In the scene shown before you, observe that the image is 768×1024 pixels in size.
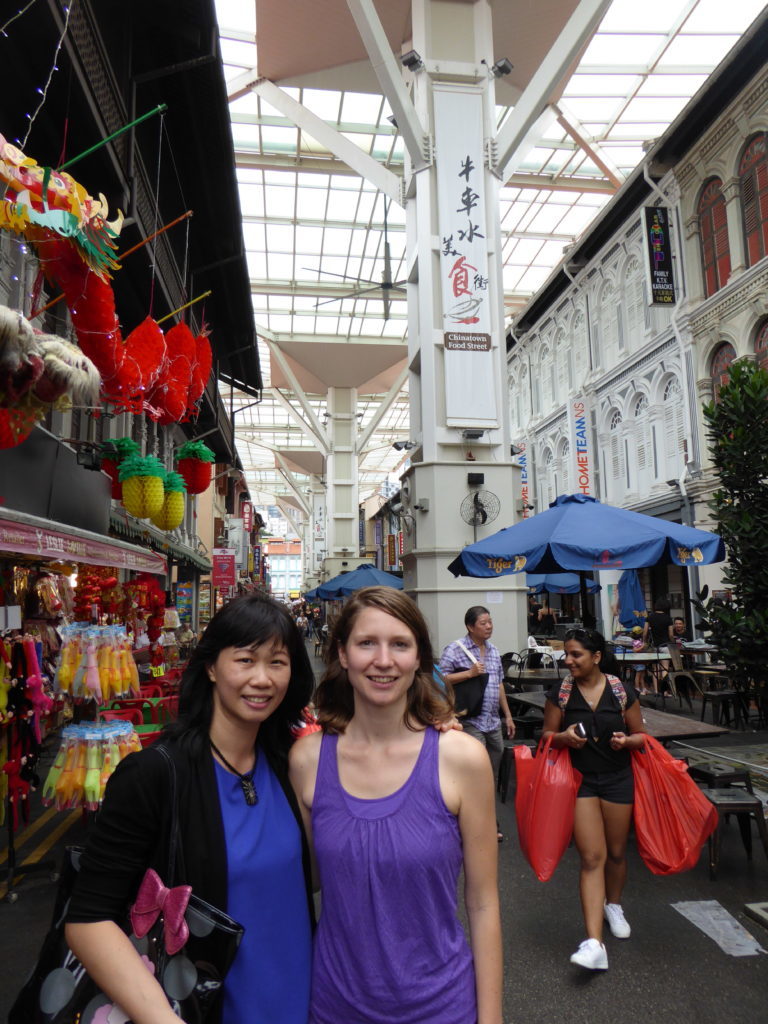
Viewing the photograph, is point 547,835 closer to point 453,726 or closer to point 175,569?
point 453,726

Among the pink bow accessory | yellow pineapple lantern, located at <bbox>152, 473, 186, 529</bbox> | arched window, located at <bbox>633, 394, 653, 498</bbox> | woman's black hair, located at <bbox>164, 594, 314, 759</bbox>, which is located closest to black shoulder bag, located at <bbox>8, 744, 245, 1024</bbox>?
the pink bow accessory

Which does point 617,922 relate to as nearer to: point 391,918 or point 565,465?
point 391,918

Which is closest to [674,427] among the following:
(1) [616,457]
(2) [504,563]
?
(1) [616,457]

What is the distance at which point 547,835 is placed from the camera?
12.3 ft

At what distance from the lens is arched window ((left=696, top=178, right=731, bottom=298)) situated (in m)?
16.9

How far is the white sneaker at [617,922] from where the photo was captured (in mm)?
3939

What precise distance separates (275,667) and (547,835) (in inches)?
103

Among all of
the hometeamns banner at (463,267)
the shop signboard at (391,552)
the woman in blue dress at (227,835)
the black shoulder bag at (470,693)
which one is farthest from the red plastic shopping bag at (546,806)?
the shop signboard at (391,552)

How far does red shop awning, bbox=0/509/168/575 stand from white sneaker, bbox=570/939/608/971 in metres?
3.72

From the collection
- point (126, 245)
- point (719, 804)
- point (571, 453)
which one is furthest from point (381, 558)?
point (719, 804)

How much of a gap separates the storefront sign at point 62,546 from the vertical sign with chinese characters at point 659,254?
51.4ft

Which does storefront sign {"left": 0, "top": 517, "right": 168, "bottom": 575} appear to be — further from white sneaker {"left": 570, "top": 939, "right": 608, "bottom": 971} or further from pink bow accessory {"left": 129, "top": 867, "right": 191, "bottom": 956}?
white sneaker {"left": 570, "top": 939, "right": 608, "bottom": 971}

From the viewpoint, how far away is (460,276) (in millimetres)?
12234

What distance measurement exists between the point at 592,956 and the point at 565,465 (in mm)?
24048
